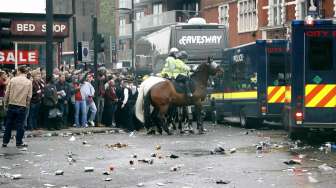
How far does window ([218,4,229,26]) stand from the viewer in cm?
5917

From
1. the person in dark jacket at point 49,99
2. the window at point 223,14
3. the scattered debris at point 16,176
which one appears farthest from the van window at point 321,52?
the window at point 223,14

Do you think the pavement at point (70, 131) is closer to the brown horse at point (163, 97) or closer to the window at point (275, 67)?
the brown horse at point (163, 97)

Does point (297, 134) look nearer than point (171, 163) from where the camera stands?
No

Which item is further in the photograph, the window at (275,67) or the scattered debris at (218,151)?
the window at (275,67)

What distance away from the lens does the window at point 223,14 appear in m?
59.2

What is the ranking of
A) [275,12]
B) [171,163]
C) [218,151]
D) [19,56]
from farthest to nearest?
1. [275,12]
2. [19,56]
3. [218,151]
4. [171,163]

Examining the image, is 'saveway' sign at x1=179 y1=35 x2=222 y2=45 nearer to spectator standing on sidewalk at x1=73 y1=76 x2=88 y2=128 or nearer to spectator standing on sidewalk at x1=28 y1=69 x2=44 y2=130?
spectator standing on sidewalk at x1=73 y1=76 x2=88 y2=128

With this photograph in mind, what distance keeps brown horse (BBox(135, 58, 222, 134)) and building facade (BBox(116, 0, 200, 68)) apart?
3758cm

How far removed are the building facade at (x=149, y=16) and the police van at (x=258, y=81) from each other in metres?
33.2

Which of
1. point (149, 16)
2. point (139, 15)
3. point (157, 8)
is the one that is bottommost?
point (149, 16)

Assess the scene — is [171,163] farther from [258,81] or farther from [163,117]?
[258,81]

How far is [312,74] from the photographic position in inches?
706

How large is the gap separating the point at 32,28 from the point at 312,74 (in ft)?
55.7

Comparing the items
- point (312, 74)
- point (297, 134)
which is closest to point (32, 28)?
point (297, 134)
